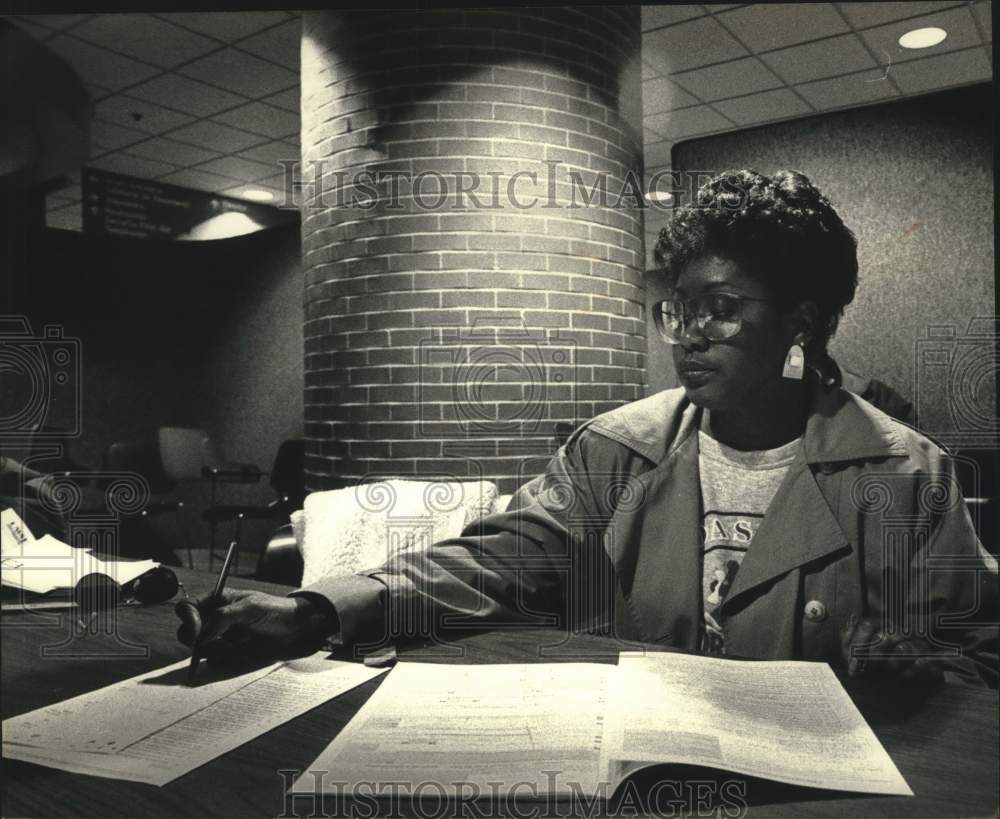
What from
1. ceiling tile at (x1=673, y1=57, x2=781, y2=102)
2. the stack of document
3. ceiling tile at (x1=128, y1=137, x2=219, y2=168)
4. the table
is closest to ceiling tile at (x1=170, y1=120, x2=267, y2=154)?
ceiling tile at (x1=128, y1=137, x2=219, y2=168)

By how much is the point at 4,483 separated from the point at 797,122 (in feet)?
5.17

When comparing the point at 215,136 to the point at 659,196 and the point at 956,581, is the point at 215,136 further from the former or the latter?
the point at 956,581

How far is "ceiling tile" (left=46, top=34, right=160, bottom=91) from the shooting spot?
1.17 metres

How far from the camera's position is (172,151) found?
148 cm

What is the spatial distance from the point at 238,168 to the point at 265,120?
0.15m

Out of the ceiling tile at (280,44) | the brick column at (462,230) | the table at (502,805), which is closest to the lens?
the table at (502,805)

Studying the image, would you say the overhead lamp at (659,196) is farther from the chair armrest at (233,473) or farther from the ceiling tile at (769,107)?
the chair armrest at (233,473)

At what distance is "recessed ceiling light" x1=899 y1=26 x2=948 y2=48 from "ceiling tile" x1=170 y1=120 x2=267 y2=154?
4.11ft

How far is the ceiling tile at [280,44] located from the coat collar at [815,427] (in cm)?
100

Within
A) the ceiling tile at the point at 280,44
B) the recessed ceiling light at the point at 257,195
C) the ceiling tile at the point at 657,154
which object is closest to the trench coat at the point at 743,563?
the ceiling tile at the point at 657,154

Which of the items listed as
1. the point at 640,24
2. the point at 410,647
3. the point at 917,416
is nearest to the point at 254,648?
the point at 410,647

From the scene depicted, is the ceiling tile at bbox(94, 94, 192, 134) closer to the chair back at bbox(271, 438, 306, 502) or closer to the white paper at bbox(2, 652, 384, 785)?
the chair back at bbox(271, 438, 306, 502)

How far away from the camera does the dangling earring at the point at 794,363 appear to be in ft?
4.51

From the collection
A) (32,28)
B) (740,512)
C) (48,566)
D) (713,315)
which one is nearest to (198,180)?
(32,28)
